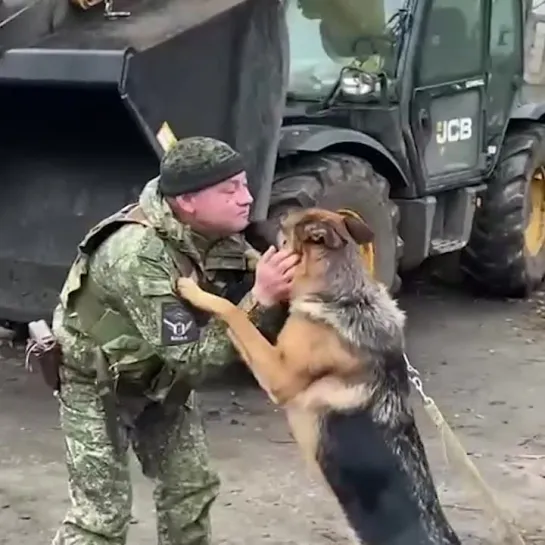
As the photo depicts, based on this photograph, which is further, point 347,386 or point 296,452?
point 296,452

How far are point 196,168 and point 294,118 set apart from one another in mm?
3834

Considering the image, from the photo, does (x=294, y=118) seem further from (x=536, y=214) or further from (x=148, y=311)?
(x=148, y=311)

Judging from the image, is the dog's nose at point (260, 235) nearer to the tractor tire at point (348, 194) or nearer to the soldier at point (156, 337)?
the tractor tire at point (348, 194)

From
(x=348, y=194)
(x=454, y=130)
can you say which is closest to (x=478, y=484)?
(x=348, y=194)

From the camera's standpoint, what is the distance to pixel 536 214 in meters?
9.38

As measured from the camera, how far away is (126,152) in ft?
21.5

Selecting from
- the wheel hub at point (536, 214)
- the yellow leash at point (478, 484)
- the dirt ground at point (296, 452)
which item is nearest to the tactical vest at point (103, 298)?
the dirt ground at point (296, 452)

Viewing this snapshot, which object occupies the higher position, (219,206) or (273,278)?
(219,206)

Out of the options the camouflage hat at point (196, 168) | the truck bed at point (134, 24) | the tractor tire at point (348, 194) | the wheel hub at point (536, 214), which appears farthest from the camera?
the wheel hub at point (536, 214)

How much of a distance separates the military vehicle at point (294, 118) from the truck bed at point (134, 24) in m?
0.01

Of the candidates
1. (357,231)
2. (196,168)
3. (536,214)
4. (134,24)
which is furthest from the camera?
(536,214)

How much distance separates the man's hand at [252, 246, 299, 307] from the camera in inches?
143

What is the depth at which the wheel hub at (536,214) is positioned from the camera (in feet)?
30.2

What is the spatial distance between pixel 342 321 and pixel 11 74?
286 cm
